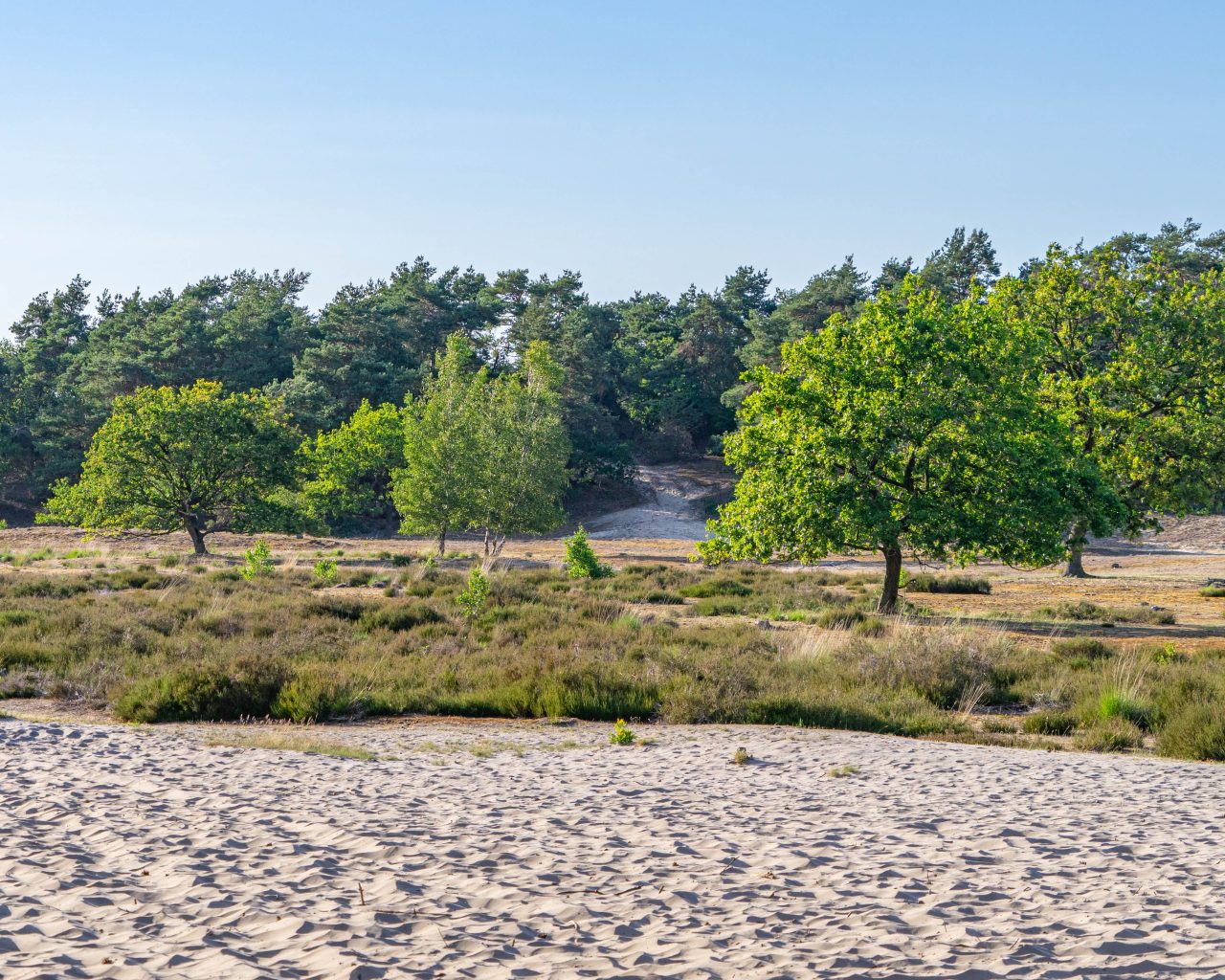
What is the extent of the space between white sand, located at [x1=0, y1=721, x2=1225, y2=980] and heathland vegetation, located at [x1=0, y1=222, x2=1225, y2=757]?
3.85 metres

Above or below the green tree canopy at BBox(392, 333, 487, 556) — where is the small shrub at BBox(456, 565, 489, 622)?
below

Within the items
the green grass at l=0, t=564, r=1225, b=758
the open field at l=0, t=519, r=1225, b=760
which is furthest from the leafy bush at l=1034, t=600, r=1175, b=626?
the green grass at l=0, t=564, r=1225, b=758

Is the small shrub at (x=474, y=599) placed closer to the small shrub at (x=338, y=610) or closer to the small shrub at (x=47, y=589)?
the small shrub at (x=338, y=610)

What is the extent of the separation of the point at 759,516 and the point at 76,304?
100 metres

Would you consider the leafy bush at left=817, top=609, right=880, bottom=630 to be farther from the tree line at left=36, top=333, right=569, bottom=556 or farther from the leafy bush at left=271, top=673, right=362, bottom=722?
the tree line at left=36, top=333, right=569, bottom=556

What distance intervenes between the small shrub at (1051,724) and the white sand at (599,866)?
8.25 ft

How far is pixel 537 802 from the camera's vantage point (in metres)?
9.45

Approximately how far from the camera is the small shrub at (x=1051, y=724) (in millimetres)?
14406

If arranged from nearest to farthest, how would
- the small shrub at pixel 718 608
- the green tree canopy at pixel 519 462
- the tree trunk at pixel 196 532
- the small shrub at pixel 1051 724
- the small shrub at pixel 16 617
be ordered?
1. the small shrub at pixel 1051 724
2. the small shrub at pixel 16 617
3. the small shrub at pixel 718 608
4. the tree trunk at pixel 196 532
5. the green tree canopy at pixel 519 462

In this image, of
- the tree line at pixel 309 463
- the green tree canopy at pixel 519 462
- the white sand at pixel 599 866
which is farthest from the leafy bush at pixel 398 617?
the green tree canopy at pixel 519 462

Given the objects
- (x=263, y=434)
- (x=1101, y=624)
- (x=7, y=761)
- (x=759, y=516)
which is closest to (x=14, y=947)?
(x=7, y=761)

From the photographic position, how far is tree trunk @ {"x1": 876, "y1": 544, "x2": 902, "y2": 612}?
25.7 m

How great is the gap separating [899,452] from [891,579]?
Result: 317 cm

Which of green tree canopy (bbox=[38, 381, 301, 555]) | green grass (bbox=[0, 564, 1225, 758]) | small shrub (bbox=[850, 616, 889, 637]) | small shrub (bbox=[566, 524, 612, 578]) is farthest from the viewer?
green tree canopy (bbox=[38, 381, 301, 555])
